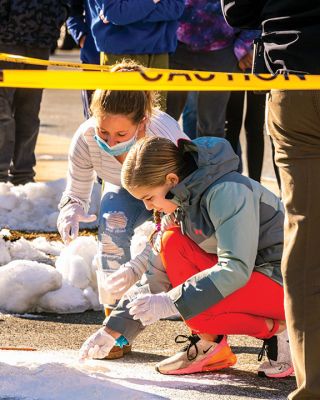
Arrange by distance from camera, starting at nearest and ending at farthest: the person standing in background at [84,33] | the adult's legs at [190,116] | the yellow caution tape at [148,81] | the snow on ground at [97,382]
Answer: the yellow caution tape at [148,81], the snow on ground at [97,382], the person standing in background at [84,33], the adult's legs at [190,116]

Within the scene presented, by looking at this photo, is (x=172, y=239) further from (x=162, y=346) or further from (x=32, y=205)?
(x=32, y=205)

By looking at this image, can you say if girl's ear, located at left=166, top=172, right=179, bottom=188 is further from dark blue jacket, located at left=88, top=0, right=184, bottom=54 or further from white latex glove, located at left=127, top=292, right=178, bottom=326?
dark blue jacket, located at left=88, top=0, right=184, bottom=54

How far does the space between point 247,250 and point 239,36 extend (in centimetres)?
377

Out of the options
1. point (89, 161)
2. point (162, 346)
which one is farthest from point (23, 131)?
point (162, 346)

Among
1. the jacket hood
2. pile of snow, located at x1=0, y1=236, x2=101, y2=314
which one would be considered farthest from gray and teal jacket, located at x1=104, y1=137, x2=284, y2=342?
pile of snow, located at x1=0, y1=236, x2=101, y2=314

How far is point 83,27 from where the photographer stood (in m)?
7.64

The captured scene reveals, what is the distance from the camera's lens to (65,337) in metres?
5.02

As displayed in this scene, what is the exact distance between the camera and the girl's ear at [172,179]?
4297mm

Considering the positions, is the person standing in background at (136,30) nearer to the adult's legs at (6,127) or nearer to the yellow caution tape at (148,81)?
the adult's legs at (6,127)

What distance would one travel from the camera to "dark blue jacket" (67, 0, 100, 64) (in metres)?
7.57

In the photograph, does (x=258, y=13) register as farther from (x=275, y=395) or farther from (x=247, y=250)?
(x=275, y=395)

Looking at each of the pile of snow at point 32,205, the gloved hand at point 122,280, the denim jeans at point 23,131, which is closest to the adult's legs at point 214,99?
the pile of snow at point 32,205

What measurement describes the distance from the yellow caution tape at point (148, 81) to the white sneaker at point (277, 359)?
125 cm

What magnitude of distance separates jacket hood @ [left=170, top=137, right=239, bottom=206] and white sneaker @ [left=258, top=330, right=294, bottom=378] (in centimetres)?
66
